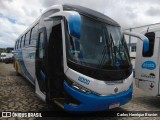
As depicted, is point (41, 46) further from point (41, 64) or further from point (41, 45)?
point (41, 64)

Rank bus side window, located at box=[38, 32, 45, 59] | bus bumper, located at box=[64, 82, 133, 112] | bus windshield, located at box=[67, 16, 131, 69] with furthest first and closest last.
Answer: bus side window, located at box=[38, 32, 45, 59] → bus windshield, located at box=[67, 16, 131, 69] → bus bumper, located at box=[64, 82, 133, 112]

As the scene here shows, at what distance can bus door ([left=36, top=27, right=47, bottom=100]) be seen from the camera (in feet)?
21.1

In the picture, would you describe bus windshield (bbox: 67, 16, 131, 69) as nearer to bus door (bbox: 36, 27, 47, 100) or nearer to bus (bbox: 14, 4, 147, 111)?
bus (bbox: 14, 4, 147, 111)

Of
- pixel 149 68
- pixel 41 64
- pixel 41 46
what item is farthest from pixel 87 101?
pixel 149 68

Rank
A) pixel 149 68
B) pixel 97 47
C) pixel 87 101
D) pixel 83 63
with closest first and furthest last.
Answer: pixel 87 101 → pixel 83 63 → pixel 97 47 → pixel 149 68

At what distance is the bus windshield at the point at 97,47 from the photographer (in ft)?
17.6

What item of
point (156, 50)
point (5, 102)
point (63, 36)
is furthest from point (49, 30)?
point (156, 50)

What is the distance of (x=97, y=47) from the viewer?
5629 millimetres

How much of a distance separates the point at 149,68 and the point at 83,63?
353 cm

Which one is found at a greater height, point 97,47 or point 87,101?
point 97,47

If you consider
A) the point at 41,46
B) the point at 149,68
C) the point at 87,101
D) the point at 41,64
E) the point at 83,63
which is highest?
the point at 41,46

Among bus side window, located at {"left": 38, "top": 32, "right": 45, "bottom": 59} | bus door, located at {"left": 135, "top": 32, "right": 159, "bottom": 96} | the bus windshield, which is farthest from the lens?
bus door, located at {"left": 135, "top": 32, "right": 159, "bottom": 96}

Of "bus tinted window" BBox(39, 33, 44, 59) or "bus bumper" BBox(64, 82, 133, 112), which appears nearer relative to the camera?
"bus bumper" BBox(64, 82, 133, 112)

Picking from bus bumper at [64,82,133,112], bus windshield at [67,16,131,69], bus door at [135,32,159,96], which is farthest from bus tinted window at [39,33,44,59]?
bus door at [135,32,159,96]
